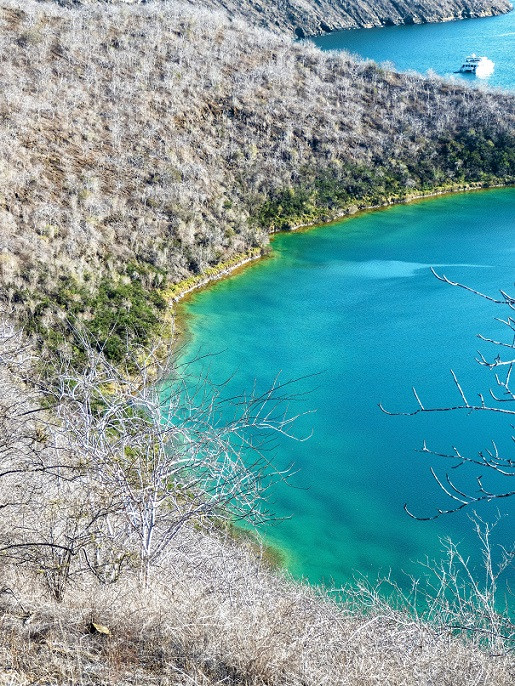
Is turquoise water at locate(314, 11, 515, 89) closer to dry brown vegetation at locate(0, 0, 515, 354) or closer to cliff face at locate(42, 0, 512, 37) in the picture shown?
cliff face at locate(42, 0, 512, 37)

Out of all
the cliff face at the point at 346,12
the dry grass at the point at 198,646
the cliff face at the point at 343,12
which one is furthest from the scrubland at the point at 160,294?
the cliff face at the point at 346,12

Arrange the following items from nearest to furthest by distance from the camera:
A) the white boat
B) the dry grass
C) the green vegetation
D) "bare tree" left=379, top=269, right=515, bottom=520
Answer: "bare tree" left=379, top=269, right=515, bottom=520 → the dry grass → the green vegetation → the white boat

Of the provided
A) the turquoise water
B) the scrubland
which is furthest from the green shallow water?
the turquoise water

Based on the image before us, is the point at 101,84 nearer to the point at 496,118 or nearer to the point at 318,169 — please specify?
the point at 318,169

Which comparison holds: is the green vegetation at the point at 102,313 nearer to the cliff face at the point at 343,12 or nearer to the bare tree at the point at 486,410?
the bare tree at the point at 486,410

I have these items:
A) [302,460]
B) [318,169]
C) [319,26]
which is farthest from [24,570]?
[319,26]

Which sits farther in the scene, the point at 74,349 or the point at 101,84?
the point at 101,84

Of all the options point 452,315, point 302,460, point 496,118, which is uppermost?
point 496,118
